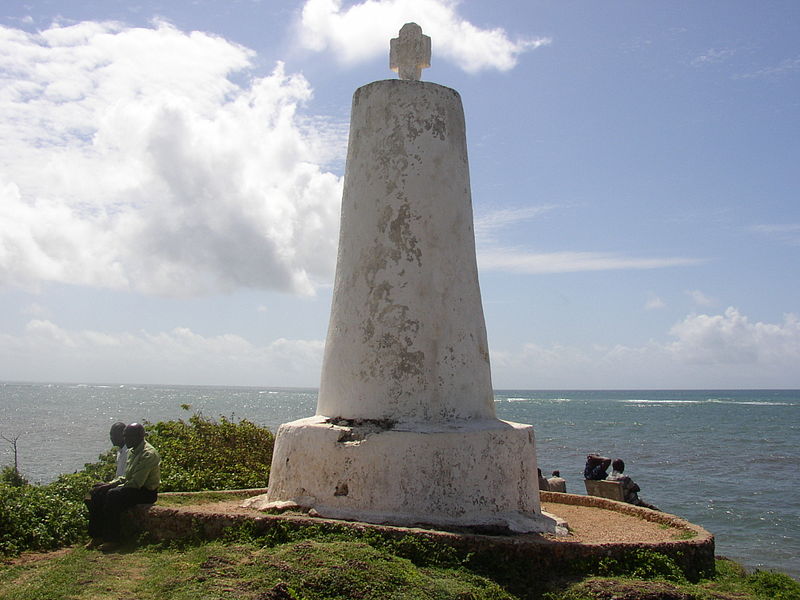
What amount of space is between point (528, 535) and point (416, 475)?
1156mm

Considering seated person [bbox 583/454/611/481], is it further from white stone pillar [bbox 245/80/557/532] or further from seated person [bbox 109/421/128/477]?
seated person [bbox 109/421/128/477]

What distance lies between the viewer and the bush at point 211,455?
10.4 m

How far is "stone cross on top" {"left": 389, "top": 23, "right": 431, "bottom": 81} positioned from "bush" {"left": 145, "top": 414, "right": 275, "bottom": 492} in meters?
5.90

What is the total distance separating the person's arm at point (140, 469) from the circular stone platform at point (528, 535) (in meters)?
0.28

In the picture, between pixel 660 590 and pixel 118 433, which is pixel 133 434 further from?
pixel 660 590

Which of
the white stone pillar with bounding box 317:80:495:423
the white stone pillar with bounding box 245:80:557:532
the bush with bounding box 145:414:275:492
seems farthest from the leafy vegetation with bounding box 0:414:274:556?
the white stone pillar with bounding box 317:80:495:423

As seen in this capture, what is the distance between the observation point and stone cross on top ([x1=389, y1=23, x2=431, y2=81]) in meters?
8.78

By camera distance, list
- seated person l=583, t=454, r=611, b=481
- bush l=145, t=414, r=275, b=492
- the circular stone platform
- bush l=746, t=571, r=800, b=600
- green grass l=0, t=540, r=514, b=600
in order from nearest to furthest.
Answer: green grass l=0, t=540, r=514, b=600, the circular stone platform, bush l=746, t=571, r=800, b=600, bush l=145, t=414, r=275, b=492, seated person l=583, t=454, r=611, b=481

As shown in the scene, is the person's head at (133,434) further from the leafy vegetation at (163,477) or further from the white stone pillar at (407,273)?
the white stone pillar at (407,273)

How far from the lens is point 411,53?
878 cm

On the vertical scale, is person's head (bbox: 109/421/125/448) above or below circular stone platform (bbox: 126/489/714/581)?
above

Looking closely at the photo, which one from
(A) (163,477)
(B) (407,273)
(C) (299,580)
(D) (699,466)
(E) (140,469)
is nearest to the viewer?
(C) (299,580)

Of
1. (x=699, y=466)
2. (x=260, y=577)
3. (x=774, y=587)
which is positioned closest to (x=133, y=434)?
(x=260, y=577)

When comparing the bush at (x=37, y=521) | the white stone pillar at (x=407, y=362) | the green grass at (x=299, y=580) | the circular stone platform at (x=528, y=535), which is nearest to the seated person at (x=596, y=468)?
the circular stone platform at (x=528, y=535)
